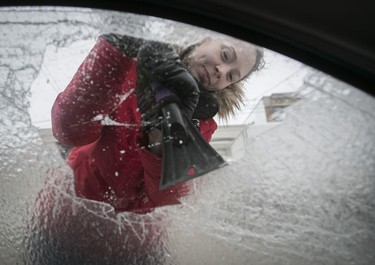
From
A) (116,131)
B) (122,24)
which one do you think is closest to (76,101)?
(116,131)

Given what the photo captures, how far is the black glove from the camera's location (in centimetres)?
92

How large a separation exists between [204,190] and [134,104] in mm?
287

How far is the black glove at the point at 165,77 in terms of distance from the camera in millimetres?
921

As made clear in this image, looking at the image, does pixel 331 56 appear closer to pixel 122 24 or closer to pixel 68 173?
pixel 122 24

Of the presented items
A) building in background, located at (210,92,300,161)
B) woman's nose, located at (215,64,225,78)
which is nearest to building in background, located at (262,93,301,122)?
building in background, located at (210,92,300,161)

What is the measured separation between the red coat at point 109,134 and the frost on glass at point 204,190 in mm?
41

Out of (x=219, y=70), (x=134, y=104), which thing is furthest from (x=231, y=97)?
(x=134, y=104)

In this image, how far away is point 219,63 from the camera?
3.11 ft

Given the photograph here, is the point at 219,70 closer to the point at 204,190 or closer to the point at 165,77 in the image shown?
the point at 165,77

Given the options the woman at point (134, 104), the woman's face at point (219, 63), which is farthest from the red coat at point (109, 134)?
the woman's face at point (219, 63)

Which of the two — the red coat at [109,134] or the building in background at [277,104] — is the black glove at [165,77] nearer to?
the red coat at [109,134]

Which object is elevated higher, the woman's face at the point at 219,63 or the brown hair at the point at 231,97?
the woman's face at the point at 219,63

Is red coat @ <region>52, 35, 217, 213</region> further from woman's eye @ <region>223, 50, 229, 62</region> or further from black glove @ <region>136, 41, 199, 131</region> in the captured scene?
woman's eye @ <region>223, 50, 229, 62</region>

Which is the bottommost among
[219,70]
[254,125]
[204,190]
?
[204,190]
